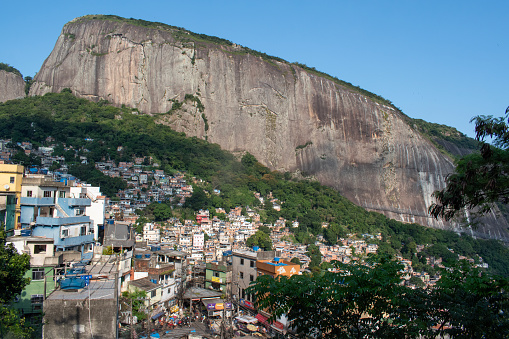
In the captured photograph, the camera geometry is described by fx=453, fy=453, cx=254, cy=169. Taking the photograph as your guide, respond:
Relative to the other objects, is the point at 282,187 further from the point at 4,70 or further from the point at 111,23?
the point at 4,70

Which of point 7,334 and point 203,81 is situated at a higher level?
point 203,81

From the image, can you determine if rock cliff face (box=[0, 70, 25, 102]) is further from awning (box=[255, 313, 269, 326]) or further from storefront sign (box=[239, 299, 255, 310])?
awning (box=[255, 313, 269, 326])

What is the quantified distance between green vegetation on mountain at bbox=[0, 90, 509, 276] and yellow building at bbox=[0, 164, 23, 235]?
86.9 ft

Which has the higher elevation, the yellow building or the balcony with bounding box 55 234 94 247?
the yellow building

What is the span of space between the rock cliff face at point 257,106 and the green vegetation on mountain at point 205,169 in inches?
121

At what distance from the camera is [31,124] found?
48156 mm

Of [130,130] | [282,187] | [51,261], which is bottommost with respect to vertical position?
[51,261]

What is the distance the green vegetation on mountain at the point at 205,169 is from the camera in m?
44.6

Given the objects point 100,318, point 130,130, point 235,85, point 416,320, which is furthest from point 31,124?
point 416,320

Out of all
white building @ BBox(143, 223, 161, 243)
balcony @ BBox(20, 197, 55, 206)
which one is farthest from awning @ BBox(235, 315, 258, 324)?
white building @ BBox(143, 223, 161, 243)

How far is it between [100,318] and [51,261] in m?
3.22

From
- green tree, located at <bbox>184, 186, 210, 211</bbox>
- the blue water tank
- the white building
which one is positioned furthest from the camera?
green tree, located at <bbox>184, 186, 210, 211</bbox>

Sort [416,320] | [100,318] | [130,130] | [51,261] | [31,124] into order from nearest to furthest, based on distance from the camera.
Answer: [416,320] → [100,318] → [51,261] → [31,124] → [130,130]

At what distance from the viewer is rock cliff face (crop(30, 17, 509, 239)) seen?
57469 mm
